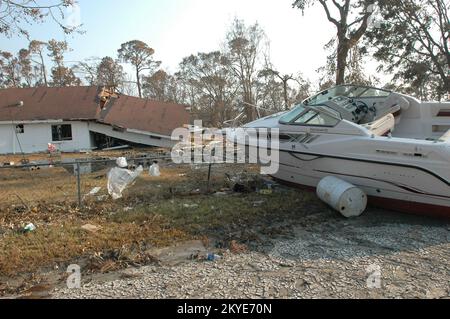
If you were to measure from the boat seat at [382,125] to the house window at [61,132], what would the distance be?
75.3 feet

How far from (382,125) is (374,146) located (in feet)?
3.33

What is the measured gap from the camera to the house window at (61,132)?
2541cm

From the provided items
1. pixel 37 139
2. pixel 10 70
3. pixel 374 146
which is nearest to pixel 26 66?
pixel 10 70

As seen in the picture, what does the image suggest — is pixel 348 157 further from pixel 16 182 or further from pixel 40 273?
pixel 16 182

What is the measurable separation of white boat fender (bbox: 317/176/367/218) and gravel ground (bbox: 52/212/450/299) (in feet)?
2.09

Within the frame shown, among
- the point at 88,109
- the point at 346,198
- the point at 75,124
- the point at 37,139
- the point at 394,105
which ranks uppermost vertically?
the point at 88,109

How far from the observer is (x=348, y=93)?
27.7 feet

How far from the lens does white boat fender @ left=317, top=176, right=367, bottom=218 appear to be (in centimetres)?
590

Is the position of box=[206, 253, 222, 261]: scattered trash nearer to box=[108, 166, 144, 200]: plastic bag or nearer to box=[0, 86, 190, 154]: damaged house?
box=[108, 166, 144, 200]: plastic bag

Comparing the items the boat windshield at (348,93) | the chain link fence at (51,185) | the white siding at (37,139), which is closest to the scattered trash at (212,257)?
the chain link fence at (51,185)

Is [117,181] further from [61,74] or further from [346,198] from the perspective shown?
[61,74]

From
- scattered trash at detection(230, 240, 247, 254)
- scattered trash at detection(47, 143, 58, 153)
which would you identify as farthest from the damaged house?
scattered trash at detection(230, 240, 247, 254)

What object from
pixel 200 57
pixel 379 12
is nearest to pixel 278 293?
pixel 379 12

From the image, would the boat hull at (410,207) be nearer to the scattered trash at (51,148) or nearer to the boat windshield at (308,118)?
the boat windshield at (308,118)
